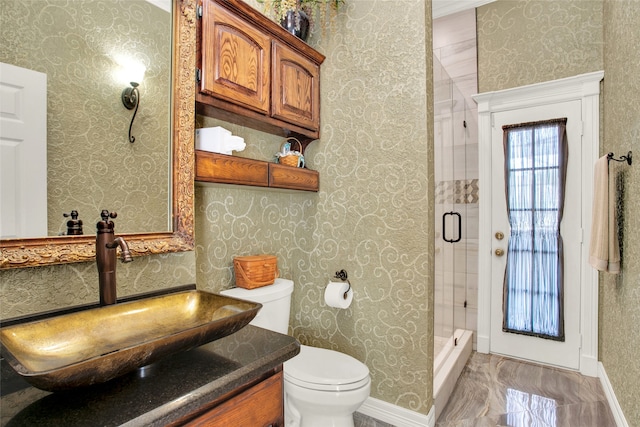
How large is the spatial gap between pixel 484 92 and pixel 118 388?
3287mm

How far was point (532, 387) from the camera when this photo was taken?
7.99 feet

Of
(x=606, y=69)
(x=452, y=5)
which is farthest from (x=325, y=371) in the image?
(x=452, y=5)

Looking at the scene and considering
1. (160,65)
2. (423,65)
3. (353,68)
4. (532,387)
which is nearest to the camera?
(160,65)

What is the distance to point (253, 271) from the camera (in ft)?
5.94

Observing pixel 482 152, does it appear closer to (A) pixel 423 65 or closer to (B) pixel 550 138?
(B) pixel 550 138

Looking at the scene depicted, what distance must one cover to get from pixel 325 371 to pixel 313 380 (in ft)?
0.49

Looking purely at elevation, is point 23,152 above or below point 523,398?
above

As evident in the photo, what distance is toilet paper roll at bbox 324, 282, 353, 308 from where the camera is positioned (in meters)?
1.98

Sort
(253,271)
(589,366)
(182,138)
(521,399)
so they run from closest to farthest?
(182,138), (253,271), (521,399), (589,366)

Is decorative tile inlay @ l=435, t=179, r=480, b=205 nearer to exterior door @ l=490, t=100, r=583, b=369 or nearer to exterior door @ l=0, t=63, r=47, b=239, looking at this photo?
exterior door @ l=490, t=100, r=583, b=369

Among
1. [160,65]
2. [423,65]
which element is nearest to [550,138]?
[423,65]

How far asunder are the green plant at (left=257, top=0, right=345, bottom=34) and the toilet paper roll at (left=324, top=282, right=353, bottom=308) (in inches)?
62.1

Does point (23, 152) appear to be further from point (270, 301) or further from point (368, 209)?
point (368, 209)

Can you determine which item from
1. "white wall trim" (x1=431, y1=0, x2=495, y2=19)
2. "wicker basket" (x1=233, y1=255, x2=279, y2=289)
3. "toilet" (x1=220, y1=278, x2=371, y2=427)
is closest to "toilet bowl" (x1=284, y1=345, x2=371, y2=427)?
"toilet" (x1=220, y1=278, x2=371, y2=427)
